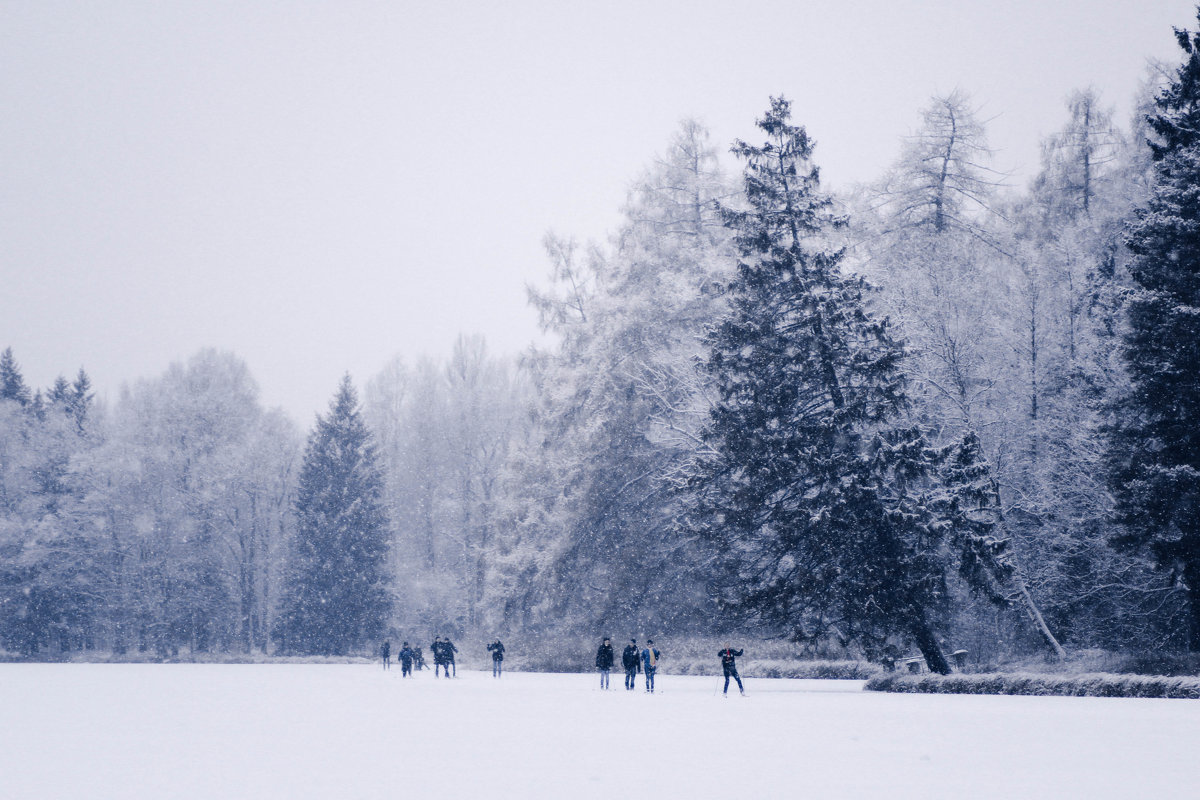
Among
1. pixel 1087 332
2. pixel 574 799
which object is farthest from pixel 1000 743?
pixel 1087 332

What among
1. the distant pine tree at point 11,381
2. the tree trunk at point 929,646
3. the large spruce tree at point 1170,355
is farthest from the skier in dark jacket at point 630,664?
the distant pine tree at point 11,381

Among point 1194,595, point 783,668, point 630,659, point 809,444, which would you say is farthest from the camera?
point 783,668

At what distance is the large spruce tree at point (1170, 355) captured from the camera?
26.2 meters

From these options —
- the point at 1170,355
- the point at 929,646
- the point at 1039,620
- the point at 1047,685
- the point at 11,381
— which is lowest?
the point at 1047,685

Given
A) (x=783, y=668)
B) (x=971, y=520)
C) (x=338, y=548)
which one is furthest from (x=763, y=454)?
(x=338, y=548)

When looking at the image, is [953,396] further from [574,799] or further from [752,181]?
[574,799]

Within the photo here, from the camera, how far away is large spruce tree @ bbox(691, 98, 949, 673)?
94.0 feet

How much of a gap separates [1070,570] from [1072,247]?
11438 mm

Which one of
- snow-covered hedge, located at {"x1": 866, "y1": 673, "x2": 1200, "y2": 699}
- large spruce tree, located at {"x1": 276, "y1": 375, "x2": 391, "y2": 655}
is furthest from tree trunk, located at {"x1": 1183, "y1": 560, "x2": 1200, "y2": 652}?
large spruce tree, located at {"x1": 276, "y1": 375, "x2": 391, "y2": 655}

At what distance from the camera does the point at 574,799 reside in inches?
408

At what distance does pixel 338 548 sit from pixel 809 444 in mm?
45278

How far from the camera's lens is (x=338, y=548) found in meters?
69.2

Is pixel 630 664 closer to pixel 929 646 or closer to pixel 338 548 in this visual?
pixel 929 646

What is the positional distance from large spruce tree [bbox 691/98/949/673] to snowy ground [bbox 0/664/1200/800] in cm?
356
